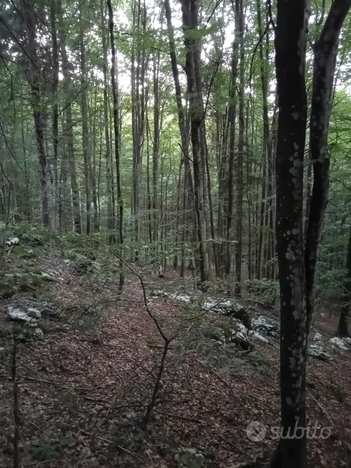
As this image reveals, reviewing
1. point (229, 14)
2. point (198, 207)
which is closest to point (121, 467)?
point (198, 207)

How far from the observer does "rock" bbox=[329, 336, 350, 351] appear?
34.2 ft

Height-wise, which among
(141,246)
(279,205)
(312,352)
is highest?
(279,205)

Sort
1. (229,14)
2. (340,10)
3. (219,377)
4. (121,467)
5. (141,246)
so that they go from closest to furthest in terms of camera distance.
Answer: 1. (340,10)
2. (121,467)
3. (141,246)
4. (219,377)
5. (229,14)

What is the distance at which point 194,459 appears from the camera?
12.1 ft

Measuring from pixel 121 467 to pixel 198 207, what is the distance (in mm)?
6520

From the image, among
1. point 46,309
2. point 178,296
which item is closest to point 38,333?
point 46,309

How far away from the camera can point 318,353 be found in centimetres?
874

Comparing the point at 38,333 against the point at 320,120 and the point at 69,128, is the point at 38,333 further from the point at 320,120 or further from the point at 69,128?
the point at 69,128

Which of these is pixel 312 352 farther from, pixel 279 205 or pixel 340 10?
pixel 340 10

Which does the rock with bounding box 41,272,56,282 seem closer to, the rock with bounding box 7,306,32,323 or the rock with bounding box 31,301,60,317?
the rock with bounding box 31,301,60,317

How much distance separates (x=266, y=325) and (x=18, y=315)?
6.45 metres

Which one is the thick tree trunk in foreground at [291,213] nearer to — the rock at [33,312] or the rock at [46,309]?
the rock at [33,312]

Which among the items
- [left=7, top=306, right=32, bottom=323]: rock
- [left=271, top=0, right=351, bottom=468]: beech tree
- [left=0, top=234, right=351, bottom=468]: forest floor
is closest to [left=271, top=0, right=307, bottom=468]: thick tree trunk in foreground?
[left=271, top=0, right=351, bottom=468]: beech tree

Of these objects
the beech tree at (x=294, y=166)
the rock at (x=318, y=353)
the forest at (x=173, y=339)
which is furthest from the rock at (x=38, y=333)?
the rock at (x=318, y=353)
